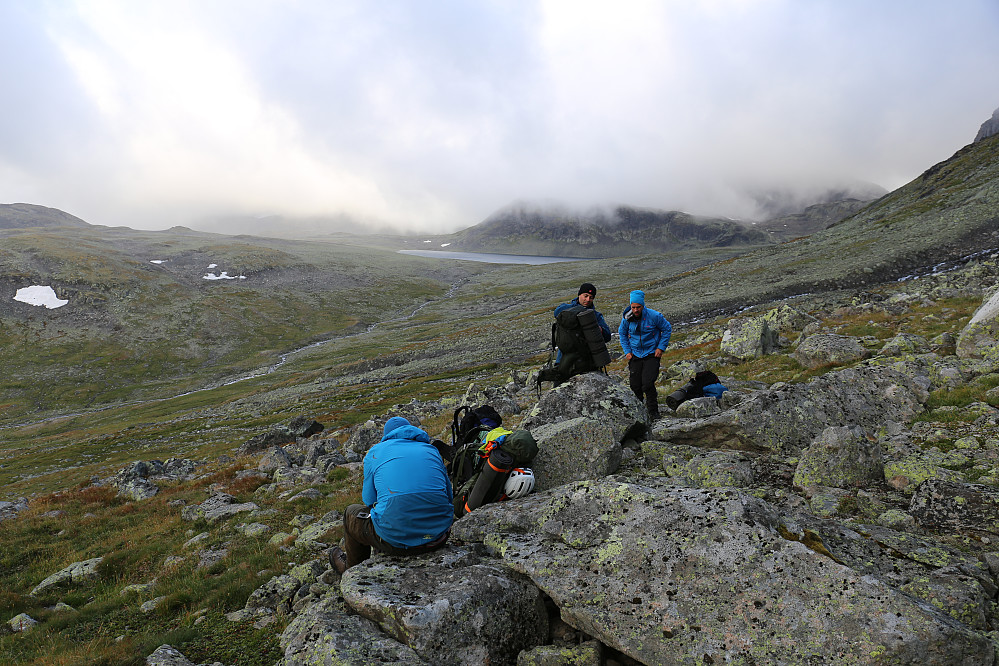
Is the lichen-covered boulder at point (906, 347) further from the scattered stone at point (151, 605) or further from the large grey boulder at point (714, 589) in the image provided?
the scattered stone at point (151, 605)

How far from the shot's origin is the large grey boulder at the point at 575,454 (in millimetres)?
9797

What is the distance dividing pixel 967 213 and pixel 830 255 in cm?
2244

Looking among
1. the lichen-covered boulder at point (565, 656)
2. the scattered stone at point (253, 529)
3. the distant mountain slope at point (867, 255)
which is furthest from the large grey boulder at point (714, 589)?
the distant mountain slope at point (867, 255)

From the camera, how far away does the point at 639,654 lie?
5.21 meters

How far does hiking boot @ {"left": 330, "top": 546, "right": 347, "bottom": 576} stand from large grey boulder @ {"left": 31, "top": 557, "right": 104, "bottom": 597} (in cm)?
932

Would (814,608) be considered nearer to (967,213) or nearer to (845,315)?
(845,315)

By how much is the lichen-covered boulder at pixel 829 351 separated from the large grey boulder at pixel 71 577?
2693cm

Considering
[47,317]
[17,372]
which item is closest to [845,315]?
[17,372]

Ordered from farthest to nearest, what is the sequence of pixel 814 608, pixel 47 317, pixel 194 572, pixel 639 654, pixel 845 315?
pixel 47 317 < pixel 845 315 < pixel 194 572 < pixel 639 654 < pixel 814 608

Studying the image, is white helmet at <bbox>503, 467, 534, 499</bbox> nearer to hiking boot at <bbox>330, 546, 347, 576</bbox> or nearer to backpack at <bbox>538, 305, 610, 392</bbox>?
hiking boot at <bbox>330, 546, 347, 576</bbox>

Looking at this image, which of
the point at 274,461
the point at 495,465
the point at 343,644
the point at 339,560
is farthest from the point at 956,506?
the point at 274,461

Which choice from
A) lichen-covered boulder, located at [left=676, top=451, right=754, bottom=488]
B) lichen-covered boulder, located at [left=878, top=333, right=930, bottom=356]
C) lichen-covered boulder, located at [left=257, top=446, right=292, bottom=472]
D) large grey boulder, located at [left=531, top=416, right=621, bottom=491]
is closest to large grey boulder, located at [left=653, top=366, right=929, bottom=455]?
lichen-covered boulder, located at [left=676, top=451, right=754, bottom=488]

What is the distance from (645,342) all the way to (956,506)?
8.39 m

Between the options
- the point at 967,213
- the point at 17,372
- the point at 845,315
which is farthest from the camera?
the point at 17,372
